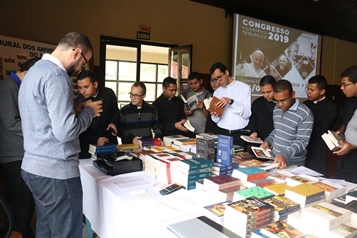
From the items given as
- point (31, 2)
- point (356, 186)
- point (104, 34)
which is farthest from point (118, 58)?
point (356, 186)

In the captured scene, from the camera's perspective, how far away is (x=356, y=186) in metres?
1.82

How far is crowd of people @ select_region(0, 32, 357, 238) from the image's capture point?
1380mm

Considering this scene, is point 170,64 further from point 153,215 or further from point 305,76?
point 153,215

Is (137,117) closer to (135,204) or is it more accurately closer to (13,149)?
(13,149)

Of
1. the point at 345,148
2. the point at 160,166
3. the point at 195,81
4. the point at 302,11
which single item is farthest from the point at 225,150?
the point at 302,11

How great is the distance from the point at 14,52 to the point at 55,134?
2.83 meters

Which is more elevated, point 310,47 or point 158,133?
point 310,47

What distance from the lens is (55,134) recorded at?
135 centimetres

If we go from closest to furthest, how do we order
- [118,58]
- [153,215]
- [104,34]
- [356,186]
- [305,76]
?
[153,215], [356,186], [104,34], [118,58], [305,76]

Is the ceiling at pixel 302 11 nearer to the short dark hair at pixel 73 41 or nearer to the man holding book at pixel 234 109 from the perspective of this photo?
the man holding book at pixel 234 109

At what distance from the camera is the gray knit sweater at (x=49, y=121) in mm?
1330

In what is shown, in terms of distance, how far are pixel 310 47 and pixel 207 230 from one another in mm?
7529

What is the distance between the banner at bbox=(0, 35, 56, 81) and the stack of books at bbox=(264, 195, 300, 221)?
3.47m

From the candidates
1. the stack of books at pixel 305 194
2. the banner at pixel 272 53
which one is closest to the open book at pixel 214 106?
the stack of books at pixel 305 194
